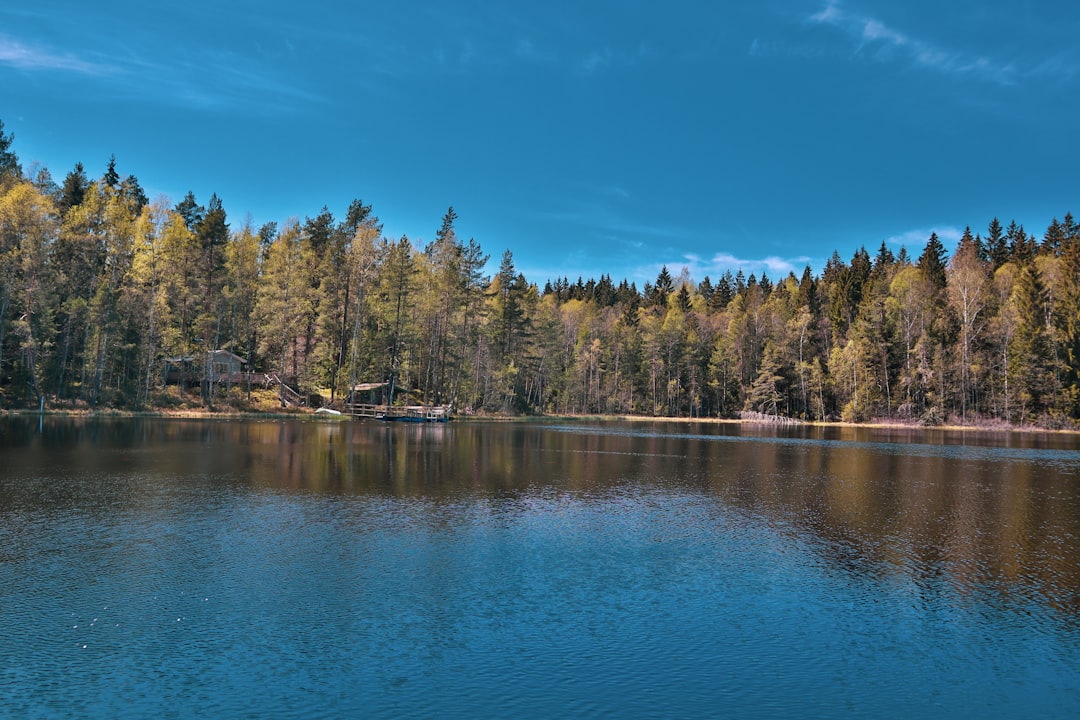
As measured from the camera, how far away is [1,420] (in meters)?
54.4

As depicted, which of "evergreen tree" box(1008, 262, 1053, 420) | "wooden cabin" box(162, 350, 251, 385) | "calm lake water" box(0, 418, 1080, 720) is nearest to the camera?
"calm lake water" box(0, 418, 1080, 720)

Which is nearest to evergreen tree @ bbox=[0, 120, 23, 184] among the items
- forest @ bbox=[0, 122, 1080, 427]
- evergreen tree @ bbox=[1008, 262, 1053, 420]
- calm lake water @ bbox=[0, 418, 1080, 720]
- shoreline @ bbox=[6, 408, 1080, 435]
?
forest @ bbox=[0, 122, 1080, 427]

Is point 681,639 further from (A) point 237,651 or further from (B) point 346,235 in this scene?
(B) point 346,235

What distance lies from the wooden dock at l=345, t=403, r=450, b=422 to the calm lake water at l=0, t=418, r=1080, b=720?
4371 centimetres

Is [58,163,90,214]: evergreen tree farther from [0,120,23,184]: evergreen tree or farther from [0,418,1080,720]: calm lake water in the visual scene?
[0,418,1080,720]: calm lake water

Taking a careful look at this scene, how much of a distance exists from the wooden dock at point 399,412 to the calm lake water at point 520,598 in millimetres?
43709

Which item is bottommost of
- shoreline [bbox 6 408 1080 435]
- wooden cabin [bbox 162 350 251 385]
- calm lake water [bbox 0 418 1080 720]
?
calm lake water [bbox 0 418 1080 720]

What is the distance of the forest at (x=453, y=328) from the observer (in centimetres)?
6525

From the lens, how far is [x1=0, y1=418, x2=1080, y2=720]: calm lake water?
10.0 m

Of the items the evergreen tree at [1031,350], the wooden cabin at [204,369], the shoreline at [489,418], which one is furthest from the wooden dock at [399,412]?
the evergreen tree at [1031,350]

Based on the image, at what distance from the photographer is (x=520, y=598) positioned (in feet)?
47.1

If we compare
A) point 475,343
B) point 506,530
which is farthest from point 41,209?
point 506,530

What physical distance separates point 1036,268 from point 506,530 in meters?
101

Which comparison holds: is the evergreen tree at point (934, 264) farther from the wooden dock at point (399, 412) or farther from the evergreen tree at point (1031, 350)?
the wooden dock at point (399, 412)
